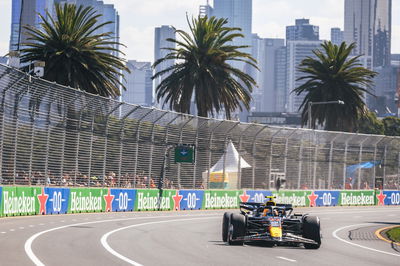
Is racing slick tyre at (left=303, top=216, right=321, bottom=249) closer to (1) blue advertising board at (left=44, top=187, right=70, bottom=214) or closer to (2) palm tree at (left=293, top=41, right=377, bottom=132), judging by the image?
(1) blue advertising board at (left=44, top=187, right=70, bottom=214)

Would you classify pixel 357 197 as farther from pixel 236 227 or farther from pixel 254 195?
pixel 236 227

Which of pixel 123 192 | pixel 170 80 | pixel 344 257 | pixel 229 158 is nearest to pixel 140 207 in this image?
pixel 123 192

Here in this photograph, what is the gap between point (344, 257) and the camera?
734 inches

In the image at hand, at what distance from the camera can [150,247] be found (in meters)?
19.1

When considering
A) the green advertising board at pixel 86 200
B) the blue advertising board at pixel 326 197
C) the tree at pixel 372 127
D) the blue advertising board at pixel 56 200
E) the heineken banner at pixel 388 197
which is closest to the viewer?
the blue advertising board at pixel 56 200

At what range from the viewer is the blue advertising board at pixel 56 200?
3300cm

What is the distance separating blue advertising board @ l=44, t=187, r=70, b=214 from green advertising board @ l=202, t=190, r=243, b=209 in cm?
1197

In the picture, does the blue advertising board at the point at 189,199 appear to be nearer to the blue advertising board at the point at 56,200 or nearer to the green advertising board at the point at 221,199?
the green advertising board at the point at 221,199

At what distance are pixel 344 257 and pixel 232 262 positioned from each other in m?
3.46

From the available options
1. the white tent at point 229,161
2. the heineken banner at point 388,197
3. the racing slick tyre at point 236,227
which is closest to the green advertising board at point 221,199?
the white tent at point 229,161

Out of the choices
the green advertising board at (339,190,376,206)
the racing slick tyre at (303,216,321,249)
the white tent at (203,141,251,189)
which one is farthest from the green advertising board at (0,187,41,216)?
the green advertising board at (339,190,376,206)

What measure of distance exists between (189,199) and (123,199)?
585 centimetres

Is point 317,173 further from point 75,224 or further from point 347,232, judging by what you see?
point 75,224

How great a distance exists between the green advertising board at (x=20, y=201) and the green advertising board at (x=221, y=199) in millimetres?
14122
